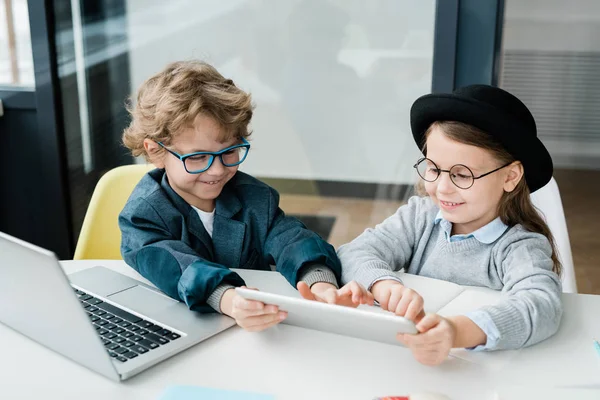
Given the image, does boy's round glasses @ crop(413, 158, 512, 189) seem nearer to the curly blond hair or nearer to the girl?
the girl

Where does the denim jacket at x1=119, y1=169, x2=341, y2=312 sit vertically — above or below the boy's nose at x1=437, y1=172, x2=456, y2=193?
below

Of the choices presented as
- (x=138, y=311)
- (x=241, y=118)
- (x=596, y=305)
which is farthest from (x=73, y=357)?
(x=596, y=305)

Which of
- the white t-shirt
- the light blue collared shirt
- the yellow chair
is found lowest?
the yellow chair

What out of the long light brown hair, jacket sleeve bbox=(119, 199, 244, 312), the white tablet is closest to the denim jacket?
jacket sleeve bbox=(119, 199, 244, 312)

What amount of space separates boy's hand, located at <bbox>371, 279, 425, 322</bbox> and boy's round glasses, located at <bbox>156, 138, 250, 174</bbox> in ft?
1.39

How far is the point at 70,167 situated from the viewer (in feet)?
10.1

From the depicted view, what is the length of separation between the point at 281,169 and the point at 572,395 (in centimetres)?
194

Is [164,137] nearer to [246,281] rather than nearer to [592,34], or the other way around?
[246,281]

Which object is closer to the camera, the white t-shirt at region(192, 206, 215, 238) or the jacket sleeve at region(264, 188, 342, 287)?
the jacket sleeve at region(264, 188, 342, 287)

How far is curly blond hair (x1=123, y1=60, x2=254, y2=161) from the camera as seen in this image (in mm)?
1587

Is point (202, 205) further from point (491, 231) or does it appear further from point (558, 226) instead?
point (558, 226)

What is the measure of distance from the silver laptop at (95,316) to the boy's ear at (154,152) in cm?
30

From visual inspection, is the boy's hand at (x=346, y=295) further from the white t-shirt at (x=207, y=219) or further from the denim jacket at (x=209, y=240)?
the white t-shirt at (x=207, y=219)

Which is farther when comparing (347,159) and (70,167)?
(70,167)
